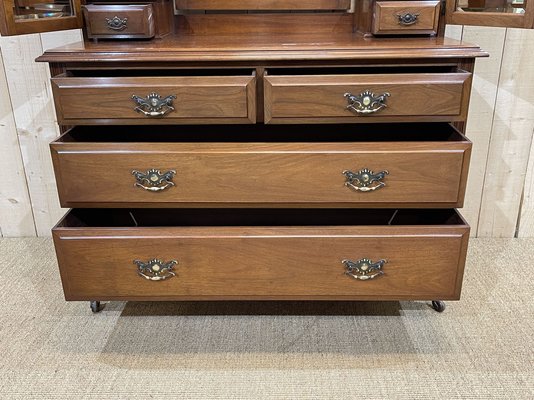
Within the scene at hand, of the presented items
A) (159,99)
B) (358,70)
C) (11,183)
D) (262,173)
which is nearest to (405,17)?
(358,70)

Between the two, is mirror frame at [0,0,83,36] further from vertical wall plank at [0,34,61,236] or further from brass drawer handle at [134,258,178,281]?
brass drawer handle at [134,258,178,281]

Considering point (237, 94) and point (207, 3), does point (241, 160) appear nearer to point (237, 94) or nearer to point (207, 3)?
point (237, 94)

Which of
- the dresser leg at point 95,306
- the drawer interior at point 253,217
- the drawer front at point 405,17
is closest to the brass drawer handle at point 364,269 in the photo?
the drawer interior at point 253,217

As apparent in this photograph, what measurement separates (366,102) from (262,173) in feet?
0.95

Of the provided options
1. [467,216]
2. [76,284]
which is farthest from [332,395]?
[467,216]

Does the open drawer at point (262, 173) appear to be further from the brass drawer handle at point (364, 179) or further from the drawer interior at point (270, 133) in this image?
the drawer interior at point (270, 133)

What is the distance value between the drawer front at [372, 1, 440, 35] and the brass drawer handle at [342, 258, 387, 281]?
613 millimetres

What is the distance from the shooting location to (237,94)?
117 centimetres

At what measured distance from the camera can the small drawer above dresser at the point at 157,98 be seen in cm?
117

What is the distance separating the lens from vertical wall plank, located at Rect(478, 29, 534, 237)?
1.70 metres

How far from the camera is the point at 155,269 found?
1268mm

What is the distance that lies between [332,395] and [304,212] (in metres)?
0.58

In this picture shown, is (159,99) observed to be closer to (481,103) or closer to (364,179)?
(364,179)

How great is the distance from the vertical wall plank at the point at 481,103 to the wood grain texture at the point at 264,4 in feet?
1.58
